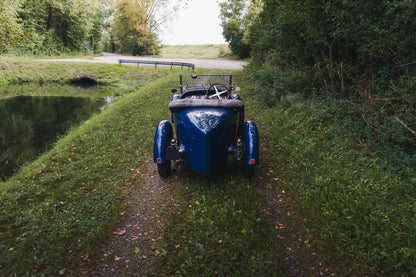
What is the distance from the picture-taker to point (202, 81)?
6680mm

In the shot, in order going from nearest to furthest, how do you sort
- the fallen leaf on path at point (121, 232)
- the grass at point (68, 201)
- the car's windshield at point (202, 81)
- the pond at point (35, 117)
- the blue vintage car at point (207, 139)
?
the grass at point (68, 201) < the fallen leaf on path at point (121, 232) < the blue vintage car at point (207, 139) < the car's windshield at point (202, 81) < the pond at point (35, 117)

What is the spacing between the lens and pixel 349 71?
6.16m

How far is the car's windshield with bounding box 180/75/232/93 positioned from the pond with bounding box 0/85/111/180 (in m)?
5.32

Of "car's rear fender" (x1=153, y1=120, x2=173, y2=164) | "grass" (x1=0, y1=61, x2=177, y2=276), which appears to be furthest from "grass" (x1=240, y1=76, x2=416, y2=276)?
"grass" (x1=0, y1=61, x2=177, y2=276)

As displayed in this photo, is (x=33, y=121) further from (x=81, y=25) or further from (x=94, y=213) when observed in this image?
(x=81, y=25)

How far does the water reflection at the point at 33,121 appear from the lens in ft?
24.7

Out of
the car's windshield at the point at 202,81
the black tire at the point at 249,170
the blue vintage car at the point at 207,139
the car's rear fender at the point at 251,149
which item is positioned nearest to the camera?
the blue vintage car at the point at 207,139

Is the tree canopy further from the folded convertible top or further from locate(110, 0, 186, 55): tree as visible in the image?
the folded convertible top

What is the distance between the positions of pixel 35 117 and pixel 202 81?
9.77 m

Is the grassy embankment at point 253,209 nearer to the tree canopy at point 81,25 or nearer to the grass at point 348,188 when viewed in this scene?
the grass at point 348,188

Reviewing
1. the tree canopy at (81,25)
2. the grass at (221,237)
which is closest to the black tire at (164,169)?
the grass at (221,237)

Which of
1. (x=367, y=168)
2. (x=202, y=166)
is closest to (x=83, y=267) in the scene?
(x=202, y=166)

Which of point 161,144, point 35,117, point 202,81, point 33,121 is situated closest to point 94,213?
point 161,144

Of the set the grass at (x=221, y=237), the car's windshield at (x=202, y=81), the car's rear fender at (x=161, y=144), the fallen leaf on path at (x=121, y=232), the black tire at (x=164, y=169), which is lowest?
the fallen leaf on path at (x=121, y=232)
